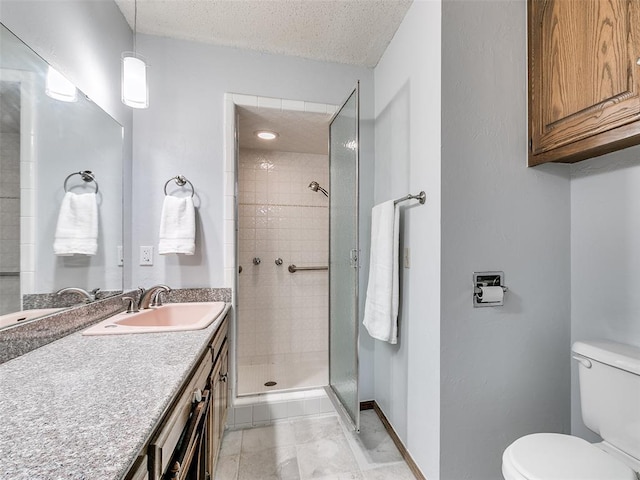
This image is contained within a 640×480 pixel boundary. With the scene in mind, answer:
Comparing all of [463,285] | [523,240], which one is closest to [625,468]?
[463,285]

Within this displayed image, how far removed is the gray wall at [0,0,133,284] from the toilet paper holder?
191 centimetres

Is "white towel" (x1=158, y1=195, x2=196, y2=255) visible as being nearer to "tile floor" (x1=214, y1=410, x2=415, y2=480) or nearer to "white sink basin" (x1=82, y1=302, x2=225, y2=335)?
"white sink basin" (x1=82, y1=302, x2=225, y2=335)

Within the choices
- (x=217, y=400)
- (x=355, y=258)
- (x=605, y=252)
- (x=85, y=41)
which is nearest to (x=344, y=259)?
(x=355, y=258)

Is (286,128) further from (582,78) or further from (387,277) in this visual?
(582,78)

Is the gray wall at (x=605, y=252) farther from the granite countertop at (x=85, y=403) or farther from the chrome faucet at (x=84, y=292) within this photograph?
the chrome faucet at (x=84, y=292)

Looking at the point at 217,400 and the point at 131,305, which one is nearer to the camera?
the point at 217,400

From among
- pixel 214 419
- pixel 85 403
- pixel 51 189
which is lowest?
pixel 214 419

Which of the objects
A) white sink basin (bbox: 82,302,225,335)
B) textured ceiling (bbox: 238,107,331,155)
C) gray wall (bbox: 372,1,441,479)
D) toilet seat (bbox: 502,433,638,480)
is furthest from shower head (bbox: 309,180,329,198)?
toilet seat (bbox: 502,433,638,480)

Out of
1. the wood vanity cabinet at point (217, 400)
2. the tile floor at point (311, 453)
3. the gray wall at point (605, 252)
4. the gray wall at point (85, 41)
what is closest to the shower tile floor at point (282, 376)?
the tile floor at point (311, 453)

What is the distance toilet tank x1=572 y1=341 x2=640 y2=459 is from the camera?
3.46 ft

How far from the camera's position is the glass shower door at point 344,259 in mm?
1609

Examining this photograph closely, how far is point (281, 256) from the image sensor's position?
293cm

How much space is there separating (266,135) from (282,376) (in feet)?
6.86

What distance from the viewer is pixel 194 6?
1.59m
